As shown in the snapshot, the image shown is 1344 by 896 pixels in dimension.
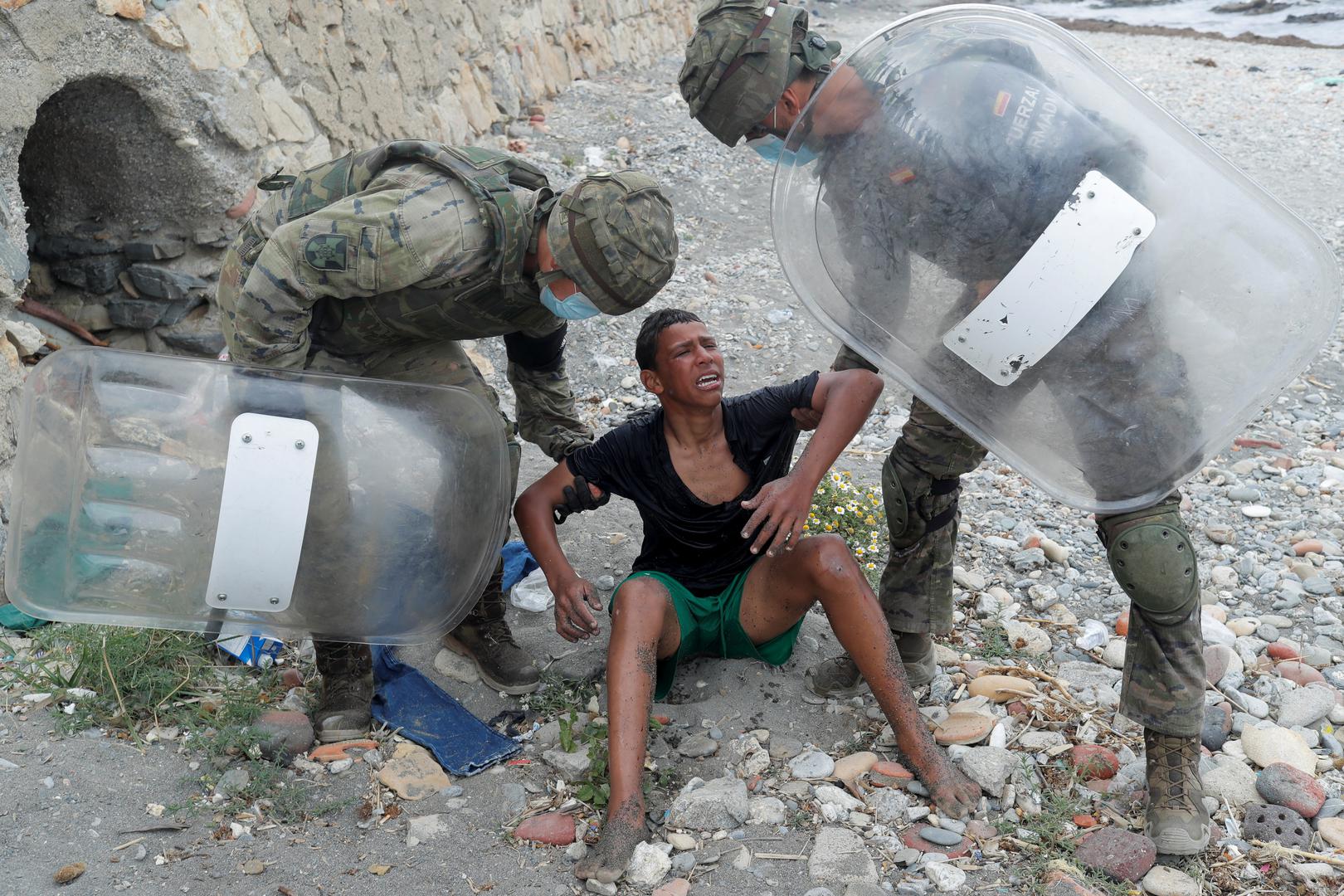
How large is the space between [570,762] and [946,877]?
960 mm

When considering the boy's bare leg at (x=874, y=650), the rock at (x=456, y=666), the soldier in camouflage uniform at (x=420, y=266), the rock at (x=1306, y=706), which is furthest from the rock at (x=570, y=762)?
the rock at (x=1306, y=706)

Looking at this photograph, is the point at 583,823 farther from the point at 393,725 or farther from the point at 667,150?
the point at 667,150

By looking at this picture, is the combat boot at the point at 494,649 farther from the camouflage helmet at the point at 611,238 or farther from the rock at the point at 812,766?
the camouflage helmet at the point at 611,238

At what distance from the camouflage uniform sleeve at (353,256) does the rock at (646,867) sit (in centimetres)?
143

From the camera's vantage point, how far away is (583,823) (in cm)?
257

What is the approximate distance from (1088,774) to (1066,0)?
23227 mm

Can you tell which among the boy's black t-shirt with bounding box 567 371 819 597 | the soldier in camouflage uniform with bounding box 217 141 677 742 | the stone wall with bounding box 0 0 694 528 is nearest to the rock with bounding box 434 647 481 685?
the soldier in camouflage uniform with bounding box 217 141 677 742

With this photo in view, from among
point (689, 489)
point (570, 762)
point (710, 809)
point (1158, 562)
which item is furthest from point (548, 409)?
point (1158, 562)

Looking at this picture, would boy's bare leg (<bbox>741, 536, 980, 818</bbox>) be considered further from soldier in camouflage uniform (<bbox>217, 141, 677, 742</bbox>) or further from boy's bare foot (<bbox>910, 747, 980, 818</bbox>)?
soldier in camouflage uniform (<bbox>217, 141, 677, 742</bbox>)

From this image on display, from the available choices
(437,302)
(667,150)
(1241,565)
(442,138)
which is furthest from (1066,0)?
(437,302)

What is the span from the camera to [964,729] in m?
2.82

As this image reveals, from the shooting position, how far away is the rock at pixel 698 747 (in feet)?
9.13

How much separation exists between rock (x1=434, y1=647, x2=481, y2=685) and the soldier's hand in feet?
4.07

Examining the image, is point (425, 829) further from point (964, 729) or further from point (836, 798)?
point (964, 729)
